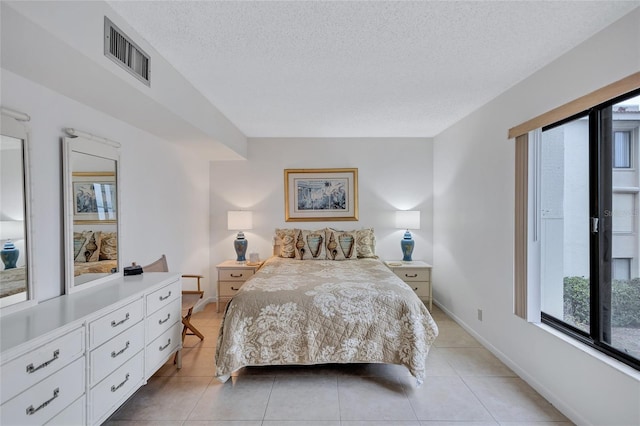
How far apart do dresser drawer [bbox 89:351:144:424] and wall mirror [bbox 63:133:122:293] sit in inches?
24.9

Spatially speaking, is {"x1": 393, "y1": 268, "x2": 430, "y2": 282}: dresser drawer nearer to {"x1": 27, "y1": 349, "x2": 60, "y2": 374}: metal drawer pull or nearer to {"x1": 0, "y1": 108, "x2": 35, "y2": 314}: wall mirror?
{"x1": 27, "y1": 349, "x2": 60, "y2": 374}: metal drawer pull

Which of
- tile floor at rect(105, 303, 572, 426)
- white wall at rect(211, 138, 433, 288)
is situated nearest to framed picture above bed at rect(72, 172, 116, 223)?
tile floor at rect(105, 303, 572, 426)

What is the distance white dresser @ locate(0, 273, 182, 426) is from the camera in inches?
51.3

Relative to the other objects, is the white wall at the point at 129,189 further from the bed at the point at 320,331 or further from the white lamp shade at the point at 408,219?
the white lamp shade at the point at 408,219

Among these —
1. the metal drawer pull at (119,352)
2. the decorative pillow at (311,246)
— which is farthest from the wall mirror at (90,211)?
the decorative pillow at (311,246)

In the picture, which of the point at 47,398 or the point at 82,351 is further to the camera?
the point at 82,351

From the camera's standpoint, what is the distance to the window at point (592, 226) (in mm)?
1781

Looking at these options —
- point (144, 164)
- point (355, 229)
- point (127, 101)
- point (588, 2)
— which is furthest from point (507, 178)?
point (144, 164)

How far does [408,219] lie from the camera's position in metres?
4.42

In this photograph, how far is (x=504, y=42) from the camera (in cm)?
197

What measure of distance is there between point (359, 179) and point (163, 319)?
3.21m

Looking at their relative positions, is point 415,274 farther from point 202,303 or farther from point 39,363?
point 39,363

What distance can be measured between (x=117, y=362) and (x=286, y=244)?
8.34ft

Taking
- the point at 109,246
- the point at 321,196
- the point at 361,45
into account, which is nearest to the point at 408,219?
the point at 321,196
